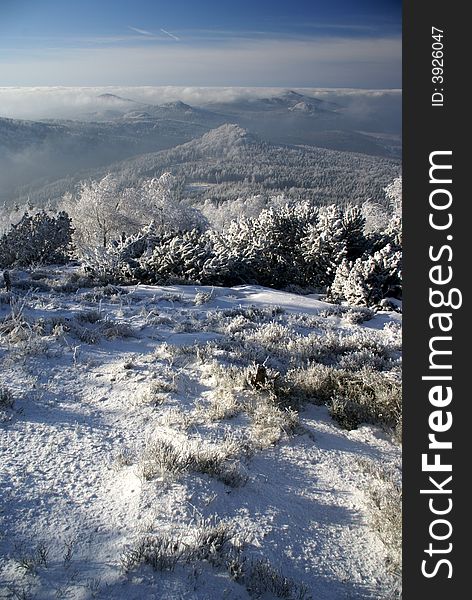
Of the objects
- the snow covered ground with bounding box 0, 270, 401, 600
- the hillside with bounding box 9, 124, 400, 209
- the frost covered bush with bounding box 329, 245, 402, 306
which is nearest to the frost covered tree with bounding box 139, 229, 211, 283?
the frost covered bush with bounding box 329, 245, 402, 306

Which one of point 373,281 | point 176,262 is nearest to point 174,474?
point 373,281

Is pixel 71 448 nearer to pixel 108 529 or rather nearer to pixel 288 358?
pixel 108 529

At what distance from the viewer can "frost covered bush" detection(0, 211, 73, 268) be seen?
1911 centimetres

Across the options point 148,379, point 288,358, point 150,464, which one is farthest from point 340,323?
point 150,464

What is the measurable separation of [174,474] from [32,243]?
62.6ft

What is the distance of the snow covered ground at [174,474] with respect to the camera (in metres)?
2.51

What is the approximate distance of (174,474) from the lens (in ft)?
10.8

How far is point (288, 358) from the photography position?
5.97 m

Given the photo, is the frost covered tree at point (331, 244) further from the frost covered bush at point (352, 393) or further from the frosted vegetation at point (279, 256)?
Answer: the frost covered bush at point (352, 393)

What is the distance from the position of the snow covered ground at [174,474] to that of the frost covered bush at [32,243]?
14288mm

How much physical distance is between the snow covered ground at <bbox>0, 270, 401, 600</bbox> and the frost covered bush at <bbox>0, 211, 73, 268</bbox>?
14288mm

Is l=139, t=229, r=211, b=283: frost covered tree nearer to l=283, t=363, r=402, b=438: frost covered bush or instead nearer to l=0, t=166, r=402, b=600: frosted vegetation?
l=0, t=166, r=402, b=600: frosted vegetation

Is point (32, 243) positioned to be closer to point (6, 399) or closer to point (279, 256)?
point (279, 256)

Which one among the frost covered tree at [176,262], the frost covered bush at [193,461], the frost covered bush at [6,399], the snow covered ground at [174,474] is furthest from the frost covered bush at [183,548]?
the frost covered tree at [176,262]
